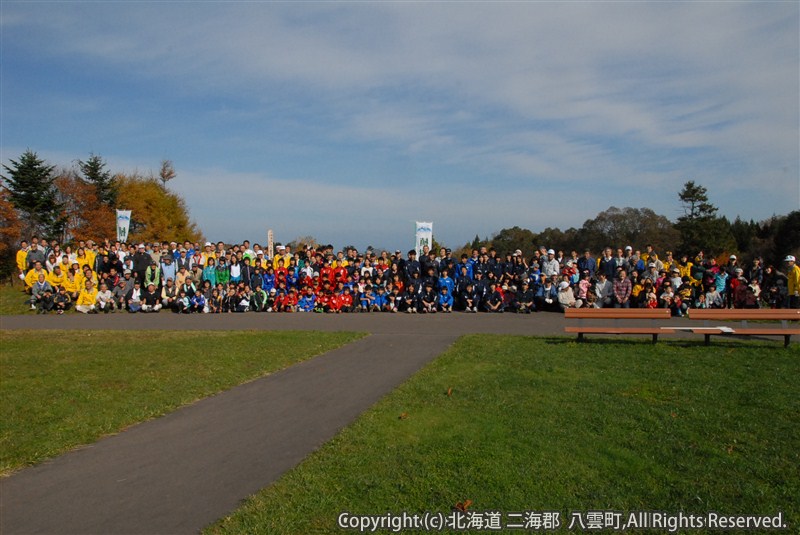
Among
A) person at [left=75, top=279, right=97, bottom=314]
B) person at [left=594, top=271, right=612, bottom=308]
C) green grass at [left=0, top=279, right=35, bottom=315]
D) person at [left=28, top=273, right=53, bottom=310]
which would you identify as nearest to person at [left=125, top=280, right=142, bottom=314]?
person at [left=75, top=279, right=97, bottom=314]

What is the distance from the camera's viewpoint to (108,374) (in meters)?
9.02

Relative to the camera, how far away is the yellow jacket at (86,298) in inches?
766

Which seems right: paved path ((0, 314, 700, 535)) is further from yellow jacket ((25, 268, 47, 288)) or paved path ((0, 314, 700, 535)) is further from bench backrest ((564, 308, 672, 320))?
yellow jacket ((25, 268, 47, 288))

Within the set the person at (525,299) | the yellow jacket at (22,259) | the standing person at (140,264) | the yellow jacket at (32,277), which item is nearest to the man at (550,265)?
the person at (525,299)

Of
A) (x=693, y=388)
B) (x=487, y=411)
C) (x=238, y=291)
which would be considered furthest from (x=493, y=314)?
(x=487, y=411)

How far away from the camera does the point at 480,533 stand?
157 inches

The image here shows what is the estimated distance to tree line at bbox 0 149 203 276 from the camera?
114ft

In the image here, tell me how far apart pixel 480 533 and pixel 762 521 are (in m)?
1.91

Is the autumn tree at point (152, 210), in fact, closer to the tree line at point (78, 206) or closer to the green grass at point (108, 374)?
the tree line at point (78, 206)

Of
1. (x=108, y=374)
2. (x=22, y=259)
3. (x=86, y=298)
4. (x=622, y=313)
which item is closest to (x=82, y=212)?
(x=22, y=259)

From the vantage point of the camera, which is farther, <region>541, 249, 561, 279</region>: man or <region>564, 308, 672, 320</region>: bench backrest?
<region>541, 249, 561, 279</region>: man

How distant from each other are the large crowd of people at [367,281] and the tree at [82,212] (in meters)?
21.7

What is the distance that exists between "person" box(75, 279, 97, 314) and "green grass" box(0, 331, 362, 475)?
5.03m

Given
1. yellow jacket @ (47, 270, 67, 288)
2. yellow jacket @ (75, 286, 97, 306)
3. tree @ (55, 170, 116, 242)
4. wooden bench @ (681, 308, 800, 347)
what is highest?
tree @ (55, 170, 116, 242)
